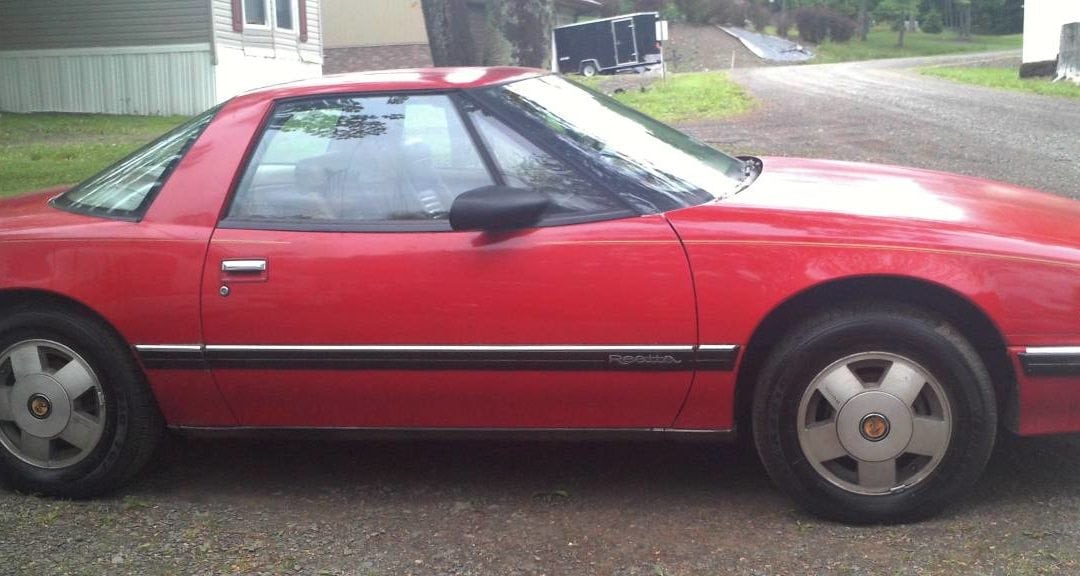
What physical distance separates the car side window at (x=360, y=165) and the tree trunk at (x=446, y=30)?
824cm

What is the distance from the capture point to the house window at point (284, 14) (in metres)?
25.8

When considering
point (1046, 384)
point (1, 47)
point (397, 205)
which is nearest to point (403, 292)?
point (397, 205)

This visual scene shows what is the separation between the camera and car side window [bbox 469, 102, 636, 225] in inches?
150

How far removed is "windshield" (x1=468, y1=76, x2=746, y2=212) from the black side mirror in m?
0.28

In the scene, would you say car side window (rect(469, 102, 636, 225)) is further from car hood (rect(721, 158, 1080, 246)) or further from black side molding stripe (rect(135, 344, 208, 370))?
black side molding stripe (rect(135, 344, 208, 370))

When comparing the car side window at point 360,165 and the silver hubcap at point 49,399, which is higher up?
the car side window at point 360,165

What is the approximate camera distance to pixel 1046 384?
3576mm

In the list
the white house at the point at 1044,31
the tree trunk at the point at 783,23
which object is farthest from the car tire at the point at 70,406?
the tree trunk at the point at 783,23

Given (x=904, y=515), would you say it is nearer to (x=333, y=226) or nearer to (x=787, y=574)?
(x=787, y=574)

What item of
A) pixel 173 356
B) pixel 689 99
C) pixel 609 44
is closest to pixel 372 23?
pixel 609 44

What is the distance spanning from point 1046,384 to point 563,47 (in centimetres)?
A: 3851

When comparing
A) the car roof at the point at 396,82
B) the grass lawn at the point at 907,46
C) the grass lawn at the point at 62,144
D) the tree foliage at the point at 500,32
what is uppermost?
the tree foliage at the point at 500,32

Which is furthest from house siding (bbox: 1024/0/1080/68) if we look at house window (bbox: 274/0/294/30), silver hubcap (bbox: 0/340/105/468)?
silver hubcap (bbox: 0/340/105/468)

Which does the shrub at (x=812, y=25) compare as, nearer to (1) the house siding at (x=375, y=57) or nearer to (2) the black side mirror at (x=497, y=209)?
(1) the house siding at (x=375, y=57)
